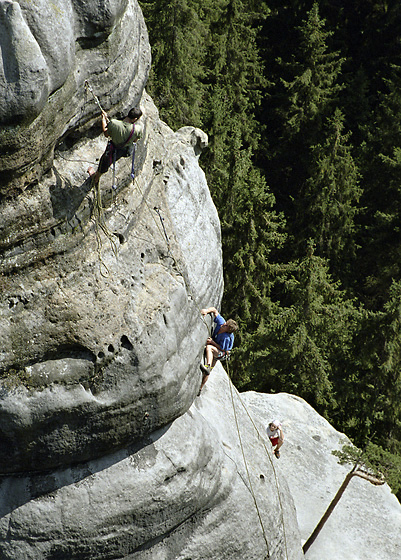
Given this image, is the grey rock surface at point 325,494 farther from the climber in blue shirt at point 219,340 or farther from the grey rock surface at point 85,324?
the grey rock surface at point 85,324

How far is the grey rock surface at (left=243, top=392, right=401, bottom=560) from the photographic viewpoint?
1297 centimetres

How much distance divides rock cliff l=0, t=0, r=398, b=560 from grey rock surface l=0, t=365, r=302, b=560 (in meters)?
0.02

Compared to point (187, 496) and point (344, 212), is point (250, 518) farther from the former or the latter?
point (344, 212)

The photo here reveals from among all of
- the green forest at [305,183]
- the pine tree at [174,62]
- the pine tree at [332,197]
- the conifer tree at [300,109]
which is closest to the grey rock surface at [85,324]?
the green forest at [305,183]

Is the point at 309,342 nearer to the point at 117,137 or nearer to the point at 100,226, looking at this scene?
the point at 100,226

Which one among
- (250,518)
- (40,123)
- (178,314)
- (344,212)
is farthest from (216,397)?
(344,212)

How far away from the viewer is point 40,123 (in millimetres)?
7254

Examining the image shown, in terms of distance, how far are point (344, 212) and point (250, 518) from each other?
39.9 feet

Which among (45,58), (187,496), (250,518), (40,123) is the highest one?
(45,58)

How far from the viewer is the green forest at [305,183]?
1655 centimetres

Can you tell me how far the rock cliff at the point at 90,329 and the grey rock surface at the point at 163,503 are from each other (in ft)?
0.07

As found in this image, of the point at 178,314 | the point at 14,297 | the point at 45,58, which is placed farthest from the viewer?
the point at 178,314

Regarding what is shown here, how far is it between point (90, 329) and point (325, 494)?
8416mm

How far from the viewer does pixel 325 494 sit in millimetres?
14031
